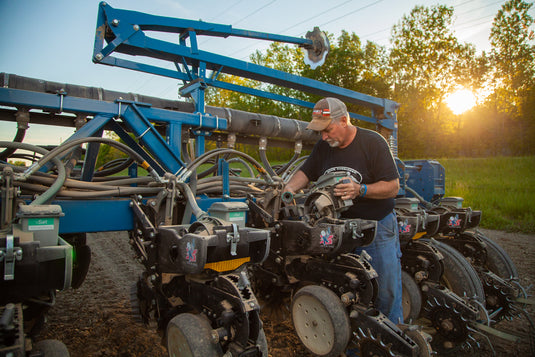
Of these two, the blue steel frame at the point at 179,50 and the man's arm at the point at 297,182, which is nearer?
the blue steel frame at the point at 179,50

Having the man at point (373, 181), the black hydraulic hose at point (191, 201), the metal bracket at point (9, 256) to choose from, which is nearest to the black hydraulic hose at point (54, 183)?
the metal bracket at point (9, 256)

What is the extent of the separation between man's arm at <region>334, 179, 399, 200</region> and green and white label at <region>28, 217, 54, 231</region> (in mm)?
1861

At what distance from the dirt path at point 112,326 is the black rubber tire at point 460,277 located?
1.55 feet

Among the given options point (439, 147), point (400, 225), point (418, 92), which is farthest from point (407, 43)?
point (400, 225)

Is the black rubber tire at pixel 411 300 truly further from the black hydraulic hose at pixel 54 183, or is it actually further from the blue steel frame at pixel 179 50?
the black hydraulic hose at pixel 54 183

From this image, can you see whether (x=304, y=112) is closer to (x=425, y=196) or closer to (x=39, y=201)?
(x=425, y=196)

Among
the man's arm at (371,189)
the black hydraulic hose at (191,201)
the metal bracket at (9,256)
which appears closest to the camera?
the metal bracket at (9,256)

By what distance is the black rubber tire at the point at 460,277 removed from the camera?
3.43 meters

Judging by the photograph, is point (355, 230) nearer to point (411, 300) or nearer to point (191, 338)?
point (411, 300)

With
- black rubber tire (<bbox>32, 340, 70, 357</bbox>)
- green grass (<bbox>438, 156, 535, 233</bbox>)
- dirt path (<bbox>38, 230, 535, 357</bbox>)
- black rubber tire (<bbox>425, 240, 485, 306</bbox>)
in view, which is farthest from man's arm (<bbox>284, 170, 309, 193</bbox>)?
green grass (<bbox>438, 156, 535, 233</bbox>)

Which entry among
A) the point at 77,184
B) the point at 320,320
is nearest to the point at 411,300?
the point at 320,320

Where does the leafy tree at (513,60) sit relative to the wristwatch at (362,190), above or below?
above

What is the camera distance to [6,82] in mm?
2580

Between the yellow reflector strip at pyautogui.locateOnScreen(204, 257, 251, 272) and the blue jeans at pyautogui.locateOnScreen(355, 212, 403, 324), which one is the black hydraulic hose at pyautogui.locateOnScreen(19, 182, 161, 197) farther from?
the blue jeans at pyautogui.locateOnScreen(355, 212, 403, 324)
